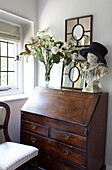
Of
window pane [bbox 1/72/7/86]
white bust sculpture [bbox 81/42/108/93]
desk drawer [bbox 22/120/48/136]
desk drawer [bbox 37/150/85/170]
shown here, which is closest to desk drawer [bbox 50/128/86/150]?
desk drawer [bbox 22/120/48/136]

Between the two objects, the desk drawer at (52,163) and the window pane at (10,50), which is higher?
the window pane at (10,50)

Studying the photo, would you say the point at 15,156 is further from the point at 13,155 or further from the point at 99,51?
the point at 99,51

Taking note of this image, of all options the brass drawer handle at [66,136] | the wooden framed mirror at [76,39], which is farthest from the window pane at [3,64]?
the brass drawer handle at [66,136]

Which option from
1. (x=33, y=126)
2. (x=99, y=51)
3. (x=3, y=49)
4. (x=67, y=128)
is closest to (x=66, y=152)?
(x=67, y=128)

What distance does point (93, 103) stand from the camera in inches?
65.9

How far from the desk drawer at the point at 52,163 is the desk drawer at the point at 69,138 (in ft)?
0.76

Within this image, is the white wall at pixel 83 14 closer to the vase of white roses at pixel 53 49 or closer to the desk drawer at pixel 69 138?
the vase of white roses at pixel 53 49

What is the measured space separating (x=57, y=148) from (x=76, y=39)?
4.66 ft

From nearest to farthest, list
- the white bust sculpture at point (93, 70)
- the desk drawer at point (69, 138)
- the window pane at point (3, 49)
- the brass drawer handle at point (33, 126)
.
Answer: the desk drawer at point (69, 138), the white bust sculpture at point (93, 70), the brass drawer handle at point (33, 126), the window pane at point (3, 49)

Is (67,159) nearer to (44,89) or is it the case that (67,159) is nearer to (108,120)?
(108,120)

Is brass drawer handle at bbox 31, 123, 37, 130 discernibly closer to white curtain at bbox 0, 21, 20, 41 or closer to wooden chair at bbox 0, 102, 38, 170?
wooden chair at bbox 0, 102, 38, 170

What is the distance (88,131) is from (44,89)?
833 mm

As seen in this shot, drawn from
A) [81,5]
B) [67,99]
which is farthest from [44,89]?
[81,5]

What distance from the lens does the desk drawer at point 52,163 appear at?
1713 millimetres
